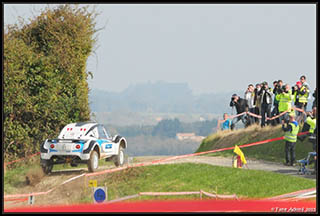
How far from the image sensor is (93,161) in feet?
57.6

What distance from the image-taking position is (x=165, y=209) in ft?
40.8

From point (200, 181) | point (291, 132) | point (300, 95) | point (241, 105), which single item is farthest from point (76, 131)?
point (241, 105)

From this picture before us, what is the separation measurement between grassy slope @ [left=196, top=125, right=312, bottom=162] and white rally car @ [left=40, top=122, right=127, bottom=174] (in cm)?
707

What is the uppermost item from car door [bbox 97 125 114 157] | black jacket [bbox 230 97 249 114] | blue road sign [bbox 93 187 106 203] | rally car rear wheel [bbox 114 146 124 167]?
black jacket [bbox 230 97 249 114]

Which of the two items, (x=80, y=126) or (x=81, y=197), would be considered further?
(x=80, y=126)

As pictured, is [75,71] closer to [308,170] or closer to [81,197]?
[81,197]

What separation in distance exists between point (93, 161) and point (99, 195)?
3.97 meters

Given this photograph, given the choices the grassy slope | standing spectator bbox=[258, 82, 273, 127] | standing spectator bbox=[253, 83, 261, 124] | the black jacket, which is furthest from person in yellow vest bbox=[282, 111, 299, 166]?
the black jacket

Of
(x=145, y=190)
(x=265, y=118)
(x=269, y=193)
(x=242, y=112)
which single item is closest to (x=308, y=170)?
(x=269, y=193)

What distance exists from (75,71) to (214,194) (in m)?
10.1

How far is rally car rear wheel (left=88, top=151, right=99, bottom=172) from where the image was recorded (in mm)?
17438

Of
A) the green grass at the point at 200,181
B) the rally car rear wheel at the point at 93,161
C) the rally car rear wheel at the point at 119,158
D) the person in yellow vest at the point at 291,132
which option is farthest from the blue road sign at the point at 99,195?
the person in yellow vest at the point at 291,132

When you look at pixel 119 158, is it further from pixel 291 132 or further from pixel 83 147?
pixel 291 132

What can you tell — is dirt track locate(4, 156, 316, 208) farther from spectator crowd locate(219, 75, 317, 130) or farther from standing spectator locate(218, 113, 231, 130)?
standing spectator locate(218, 113, 231, 130)
